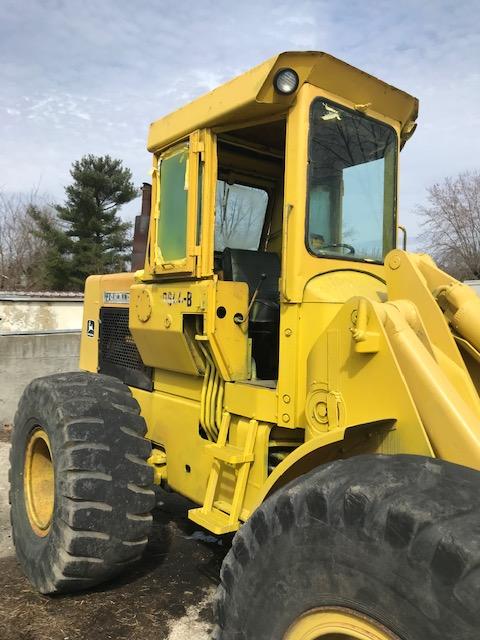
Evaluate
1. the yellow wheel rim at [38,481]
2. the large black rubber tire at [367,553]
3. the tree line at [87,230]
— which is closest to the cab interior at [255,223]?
the large black rubber tire at [367,553]

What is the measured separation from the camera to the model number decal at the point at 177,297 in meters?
3.32

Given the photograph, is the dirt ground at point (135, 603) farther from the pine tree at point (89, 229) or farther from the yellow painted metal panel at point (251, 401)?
the pine tree at point (89, 229)

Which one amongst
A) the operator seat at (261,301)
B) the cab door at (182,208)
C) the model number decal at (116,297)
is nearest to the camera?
the cab door at (182,208)

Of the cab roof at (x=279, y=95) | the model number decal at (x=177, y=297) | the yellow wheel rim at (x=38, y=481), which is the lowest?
the yellow wheel rim at (x=38, y=481)

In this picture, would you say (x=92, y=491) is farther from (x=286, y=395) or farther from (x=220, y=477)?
(x=286, y=395)

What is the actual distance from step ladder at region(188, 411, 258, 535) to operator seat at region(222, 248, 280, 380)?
17.3 inches

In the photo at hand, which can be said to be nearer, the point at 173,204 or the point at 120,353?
the point at 173,204

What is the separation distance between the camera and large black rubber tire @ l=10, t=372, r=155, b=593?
3.17m

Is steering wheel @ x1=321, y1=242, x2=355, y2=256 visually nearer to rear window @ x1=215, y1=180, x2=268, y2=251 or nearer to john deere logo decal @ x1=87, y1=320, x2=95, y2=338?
rear window @ x1=215, y1=180, x2=268, y2=251

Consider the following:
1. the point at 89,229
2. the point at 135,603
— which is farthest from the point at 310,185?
the point at 89,229

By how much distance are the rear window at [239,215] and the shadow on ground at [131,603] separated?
85.8 inches

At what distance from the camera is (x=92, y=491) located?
3195mm

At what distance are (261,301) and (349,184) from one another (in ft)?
2.73

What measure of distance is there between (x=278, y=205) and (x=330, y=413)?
2110 millimetres
